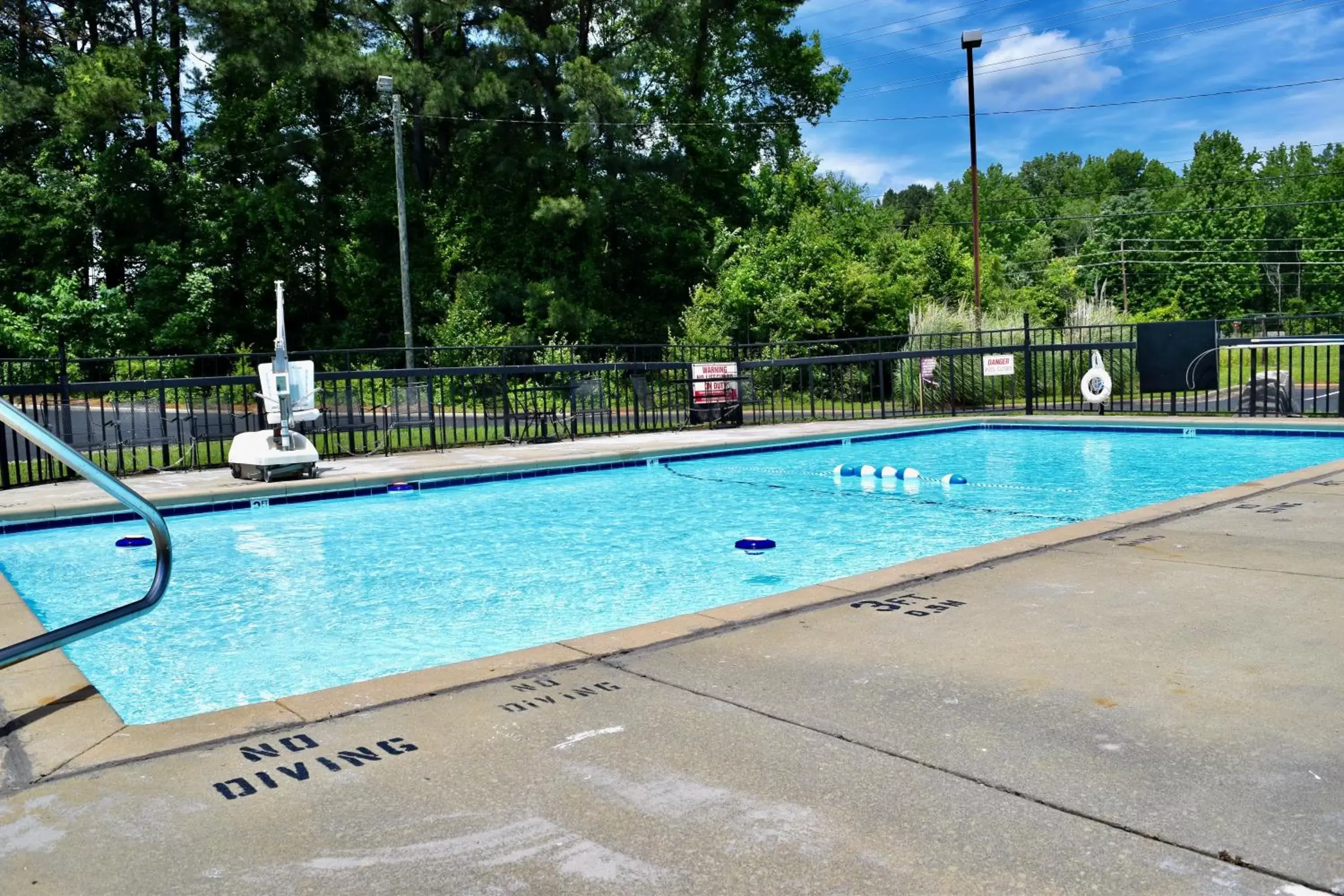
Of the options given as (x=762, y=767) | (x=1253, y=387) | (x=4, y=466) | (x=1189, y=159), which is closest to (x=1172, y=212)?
(x=1189, y=159)

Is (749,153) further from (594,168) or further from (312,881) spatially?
(312,881)

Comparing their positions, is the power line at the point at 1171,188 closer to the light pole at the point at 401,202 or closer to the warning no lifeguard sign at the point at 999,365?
the warning no lifeguard sign at the point at 999,365

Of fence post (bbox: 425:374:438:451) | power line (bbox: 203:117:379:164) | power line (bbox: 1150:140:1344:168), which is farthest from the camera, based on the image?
power line (bbox: 1150:140:1344:168)

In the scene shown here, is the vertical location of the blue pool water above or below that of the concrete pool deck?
below

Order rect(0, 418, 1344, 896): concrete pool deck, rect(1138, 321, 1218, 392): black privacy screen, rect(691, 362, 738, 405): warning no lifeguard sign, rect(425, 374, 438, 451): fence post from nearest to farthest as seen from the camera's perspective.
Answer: rect(0, 418, 1344, 896): concrete pool deck, rect(425, 374, 438, 451): fence post, rect(1138, 321, 1218, 392): black privacy screen, rect(691, 362, 738, 405): warning no lifeguard sign

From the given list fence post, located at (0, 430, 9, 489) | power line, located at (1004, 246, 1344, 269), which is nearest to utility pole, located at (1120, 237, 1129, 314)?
power line, located at (1004, 246, 1344, 269)

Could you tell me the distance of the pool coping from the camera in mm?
3459

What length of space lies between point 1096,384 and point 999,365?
5.79ft

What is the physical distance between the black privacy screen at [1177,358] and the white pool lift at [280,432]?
1337 centimetres

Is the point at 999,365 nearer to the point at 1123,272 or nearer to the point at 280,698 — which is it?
the point at 280,698

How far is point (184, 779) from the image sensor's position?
3.18 meters

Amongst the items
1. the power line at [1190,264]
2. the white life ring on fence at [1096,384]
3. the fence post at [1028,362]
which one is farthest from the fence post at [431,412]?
the power line at [1190,264]

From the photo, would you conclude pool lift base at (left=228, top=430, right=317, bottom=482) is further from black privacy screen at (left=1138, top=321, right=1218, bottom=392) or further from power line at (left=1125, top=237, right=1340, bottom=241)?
power line at (left=1125, top=237, right=1340, bottom=241)

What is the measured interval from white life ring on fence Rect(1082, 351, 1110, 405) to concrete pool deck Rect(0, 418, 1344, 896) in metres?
14.3
